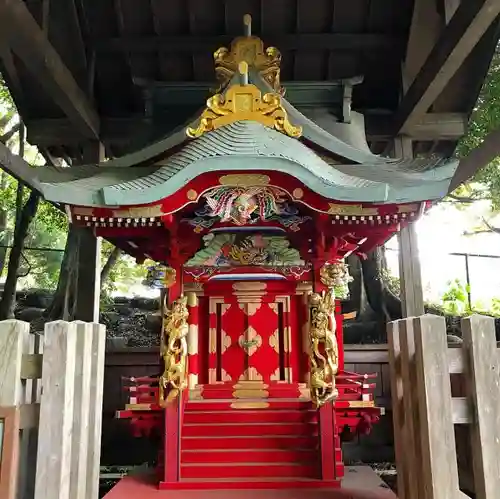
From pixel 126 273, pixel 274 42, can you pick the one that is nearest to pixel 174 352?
pixel 274 42

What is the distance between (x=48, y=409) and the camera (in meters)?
3.24

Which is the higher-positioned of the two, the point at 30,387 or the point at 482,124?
the point at 482,124

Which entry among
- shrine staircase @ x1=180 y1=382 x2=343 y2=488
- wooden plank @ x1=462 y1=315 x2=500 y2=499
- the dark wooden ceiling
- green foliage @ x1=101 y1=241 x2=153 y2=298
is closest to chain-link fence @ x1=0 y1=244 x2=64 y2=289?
green foliage @ x1=101 y1=241 x2=153 y2=298

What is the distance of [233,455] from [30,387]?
7.59 feet

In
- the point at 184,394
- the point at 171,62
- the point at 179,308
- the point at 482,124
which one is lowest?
the point at 184,394

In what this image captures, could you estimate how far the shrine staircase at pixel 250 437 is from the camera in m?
4.90

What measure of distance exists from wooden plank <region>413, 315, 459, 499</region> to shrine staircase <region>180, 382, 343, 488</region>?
6.13ft

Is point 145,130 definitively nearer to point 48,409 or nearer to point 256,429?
point 256,429

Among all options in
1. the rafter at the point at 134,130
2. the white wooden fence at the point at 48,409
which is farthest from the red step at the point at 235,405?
the rafter at the point at 134,130

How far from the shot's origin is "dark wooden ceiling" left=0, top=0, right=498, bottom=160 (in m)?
6.64

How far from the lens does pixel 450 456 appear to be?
315 centimetres

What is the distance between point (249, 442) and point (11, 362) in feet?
8.76

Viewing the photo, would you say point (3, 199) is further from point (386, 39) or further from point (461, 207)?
point (461, 207)

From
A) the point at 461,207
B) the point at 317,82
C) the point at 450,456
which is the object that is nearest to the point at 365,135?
the point at 317,82
